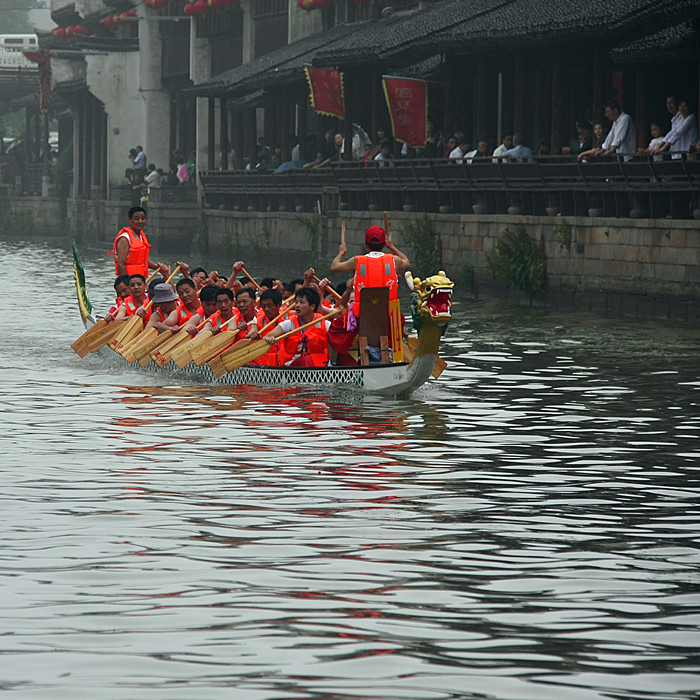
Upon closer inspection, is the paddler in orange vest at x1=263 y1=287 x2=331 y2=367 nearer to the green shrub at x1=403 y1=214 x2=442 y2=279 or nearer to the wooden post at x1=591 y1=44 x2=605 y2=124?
the wooden post at x1=591 y1=44 x2=605 y2=124

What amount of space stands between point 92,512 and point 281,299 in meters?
6.59

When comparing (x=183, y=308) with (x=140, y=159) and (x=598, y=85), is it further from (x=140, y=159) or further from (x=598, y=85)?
(x=140, y=159)

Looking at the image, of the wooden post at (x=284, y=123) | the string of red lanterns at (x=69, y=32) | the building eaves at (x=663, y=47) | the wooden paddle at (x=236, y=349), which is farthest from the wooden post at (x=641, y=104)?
the string of red lanterns at (x=69, y=32)

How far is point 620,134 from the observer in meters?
19.9

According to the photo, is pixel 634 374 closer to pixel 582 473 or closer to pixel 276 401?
pixel 276 401

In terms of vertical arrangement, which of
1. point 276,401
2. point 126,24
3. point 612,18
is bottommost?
point 276,401

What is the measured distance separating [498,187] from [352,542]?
53.5 feet

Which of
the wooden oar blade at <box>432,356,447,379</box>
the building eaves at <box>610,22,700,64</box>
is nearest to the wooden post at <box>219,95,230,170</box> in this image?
the building eaves at <box>610,22,700,64</box>

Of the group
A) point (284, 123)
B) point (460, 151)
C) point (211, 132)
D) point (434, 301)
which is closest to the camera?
point (434, 301)

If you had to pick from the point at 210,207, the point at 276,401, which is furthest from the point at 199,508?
the point at 210,207

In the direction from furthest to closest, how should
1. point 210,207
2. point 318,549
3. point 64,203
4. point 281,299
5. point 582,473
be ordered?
1. point 64,203
2. point 210,207
3. point 281,299
4. point 582,473
5. point 318,549

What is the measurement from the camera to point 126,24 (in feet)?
166

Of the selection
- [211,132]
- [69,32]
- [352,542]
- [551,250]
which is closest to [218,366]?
[352,542]

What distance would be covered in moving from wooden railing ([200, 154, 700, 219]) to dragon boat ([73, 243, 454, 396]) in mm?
6276
